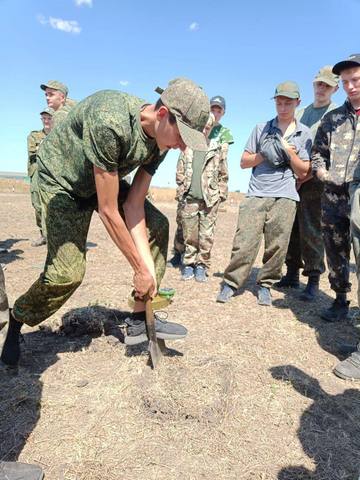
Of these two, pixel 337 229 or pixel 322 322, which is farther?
pixel 322 322

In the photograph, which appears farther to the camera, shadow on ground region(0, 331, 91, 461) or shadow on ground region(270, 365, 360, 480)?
shadow on ground region(0, 331, 91, 461)

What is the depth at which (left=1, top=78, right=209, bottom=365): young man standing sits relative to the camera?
7.51 ft

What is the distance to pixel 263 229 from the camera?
14.9 ft

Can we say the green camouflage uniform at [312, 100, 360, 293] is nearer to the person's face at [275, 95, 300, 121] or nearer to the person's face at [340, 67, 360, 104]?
the person's face at [340, 67, 360, 104]

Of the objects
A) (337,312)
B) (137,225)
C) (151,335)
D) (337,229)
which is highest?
(137,225)

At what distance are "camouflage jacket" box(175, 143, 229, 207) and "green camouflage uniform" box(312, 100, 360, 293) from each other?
1.87m

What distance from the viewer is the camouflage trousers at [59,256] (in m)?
2.80

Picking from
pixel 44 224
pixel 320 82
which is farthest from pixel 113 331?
pixel 320 82

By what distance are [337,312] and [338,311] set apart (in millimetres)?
16

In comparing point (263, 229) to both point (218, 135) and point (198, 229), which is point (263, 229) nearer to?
point (198, 229)

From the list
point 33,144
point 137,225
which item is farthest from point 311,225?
point 33,144

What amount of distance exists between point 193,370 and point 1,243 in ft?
20.5

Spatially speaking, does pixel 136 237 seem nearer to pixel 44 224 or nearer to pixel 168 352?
pixel 44 224

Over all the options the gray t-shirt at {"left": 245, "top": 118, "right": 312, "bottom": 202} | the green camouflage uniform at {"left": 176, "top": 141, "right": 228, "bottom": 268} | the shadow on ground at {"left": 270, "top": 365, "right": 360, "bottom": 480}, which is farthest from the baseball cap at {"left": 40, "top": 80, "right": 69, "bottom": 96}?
the shadow on ground at {"left": 270, "top": 365, "right": 360, "bottom": 480}
